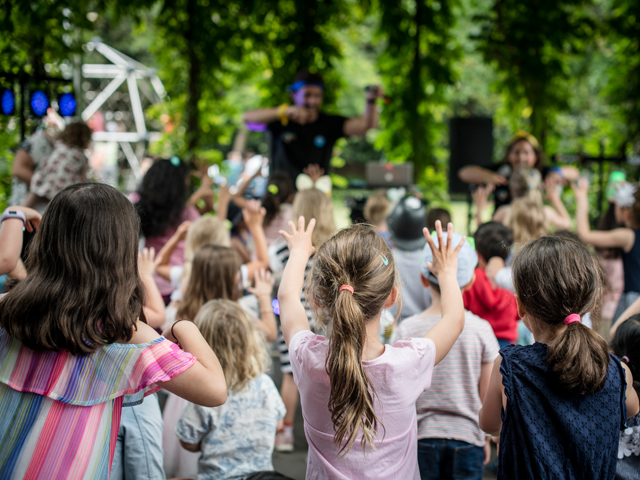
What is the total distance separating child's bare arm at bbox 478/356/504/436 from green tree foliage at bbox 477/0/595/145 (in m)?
5.19

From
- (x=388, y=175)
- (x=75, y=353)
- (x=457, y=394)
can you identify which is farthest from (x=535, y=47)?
(x=75, y=353)

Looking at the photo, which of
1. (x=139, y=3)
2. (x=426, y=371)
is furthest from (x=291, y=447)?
(x=139, y=3)

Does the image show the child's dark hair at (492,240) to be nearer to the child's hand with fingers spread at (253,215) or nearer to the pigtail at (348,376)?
the child's hand with fingers spread at (253,215)

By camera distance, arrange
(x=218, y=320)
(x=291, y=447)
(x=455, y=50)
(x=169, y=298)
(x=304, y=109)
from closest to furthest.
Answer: (x=218, y=320), (x=291, y=447), (x=169, y=298), (x=304, y=109), (x=455, y=50)

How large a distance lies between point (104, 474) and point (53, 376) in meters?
0.26

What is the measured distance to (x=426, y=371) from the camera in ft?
4.77

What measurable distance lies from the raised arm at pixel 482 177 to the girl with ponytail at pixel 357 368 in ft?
11.1

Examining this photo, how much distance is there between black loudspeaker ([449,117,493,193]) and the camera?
652cm

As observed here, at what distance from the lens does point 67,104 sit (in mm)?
4762

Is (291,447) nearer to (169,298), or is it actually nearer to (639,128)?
(169,298)

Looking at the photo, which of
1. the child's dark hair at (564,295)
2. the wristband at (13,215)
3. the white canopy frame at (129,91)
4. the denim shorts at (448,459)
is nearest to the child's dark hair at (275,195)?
the wristband at (13,215)

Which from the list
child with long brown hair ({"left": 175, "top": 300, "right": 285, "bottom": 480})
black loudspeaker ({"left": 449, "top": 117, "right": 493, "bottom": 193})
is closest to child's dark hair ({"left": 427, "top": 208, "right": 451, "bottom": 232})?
child with long brown hair ({"left": 175, "top": 300, "right": 285, "bottom": 480})

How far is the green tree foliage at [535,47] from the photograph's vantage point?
19.1 feet

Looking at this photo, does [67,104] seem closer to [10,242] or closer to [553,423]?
[10,242]
